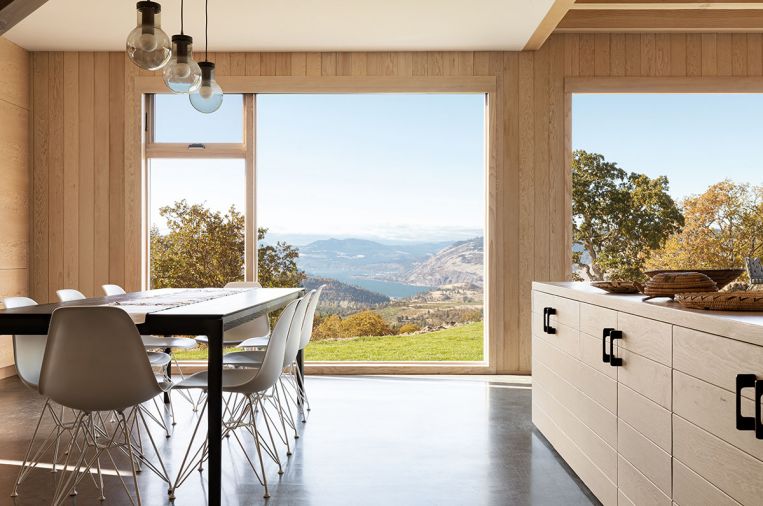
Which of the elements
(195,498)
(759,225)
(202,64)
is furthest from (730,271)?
(759,225)

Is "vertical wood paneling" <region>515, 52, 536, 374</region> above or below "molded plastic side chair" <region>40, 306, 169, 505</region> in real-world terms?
above

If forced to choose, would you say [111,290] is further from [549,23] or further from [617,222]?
[617,222]

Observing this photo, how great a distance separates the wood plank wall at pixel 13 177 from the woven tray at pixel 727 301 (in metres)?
5.39

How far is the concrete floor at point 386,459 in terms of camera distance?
2.85m

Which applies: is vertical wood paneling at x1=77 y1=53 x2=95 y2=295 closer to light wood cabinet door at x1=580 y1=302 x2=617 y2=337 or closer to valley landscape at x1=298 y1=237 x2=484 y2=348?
valley landscape at x1=298 y1=237 x2=484 y2=348

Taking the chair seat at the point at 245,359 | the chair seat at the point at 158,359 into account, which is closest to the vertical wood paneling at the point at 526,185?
the chair seat at the point at 245,359

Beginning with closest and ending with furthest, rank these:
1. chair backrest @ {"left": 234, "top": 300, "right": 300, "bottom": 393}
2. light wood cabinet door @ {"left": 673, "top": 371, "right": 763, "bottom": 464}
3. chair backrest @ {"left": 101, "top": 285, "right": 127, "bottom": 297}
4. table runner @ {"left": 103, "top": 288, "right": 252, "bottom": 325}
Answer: light wood cabinet door @ {"left": 673, "top": 371, "right": 763, "bottom": 464} → table runner @ {"left": 103, "top": 288, "right": 252, "bottom": 325} → chair backrest @ {"left": 234, "top": 300, "right": 300, "bottom": 393} → chair backrest @ {"left": 101, "top": 285, "right": 127, "bottom": 297}

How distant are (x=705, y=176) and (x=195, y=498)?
17.7 ft

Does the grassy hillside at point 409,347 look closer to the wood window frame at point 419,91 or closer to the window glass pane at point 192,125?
the wood window frame at point 419,91

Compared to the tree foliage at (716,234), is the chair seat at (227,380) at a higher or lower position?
lower

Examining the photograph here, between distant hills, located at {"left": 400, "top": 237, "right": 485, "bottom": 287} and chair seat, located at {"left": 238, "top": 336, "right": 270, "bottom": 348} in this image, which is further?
distant hills, located at {"left": 400, "top": 237, "right": 485, "bottom": 287}

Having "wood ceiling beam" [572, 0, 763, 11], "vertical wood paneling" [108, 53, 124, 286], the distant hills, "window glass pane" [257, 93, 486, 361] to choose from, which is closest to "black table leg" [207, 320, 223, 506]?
"vertical wood paneling" [108, 53, 124, 286]

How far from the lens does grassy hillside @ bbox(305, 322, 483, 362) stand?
335 inches

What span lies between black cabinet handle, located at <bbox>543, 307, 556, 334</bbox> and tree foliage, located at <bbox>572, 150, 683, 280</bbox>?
2.58 m
